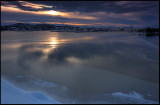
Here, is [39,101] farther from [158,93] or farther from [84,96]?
[158,93]

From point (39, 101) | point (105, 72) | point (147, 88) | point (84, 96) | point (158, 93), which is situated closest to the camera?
point (39, 101)

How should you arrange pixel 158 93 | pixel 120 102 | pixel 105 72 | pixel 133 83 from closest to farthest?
pixel 120 102, pixel 158 93, pixel 133 83, pixel 105 72

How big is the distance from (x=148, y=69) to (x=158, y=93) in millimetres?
2827

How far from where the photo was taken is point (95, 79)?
527 centimetres

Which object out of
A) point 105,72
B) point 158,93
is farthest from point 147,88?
point 105,72

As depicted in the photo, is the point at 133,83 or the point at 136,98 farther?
the point at 133,83

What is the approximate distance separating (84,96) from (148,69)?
4.84m

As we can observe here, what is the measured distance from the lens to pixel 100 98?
3883 millimetres

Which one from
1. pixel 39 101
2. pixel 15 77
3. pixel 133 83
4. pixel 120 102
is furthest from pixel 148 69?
pixel 15 77

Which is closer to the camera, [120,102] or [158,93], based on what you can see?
[120,102]

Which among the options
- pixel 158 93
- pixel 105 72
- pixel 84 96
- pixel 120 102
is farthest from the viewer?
pixel 105 72

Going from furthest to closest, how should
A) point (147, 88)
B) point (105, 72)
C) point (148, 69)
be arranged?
point (148, 69) < point (105, 72) < point (147, 88)

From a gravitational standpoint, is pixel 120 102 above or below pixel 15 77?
below

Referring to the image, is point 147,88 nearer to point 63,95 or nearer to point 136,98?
point 136,98
